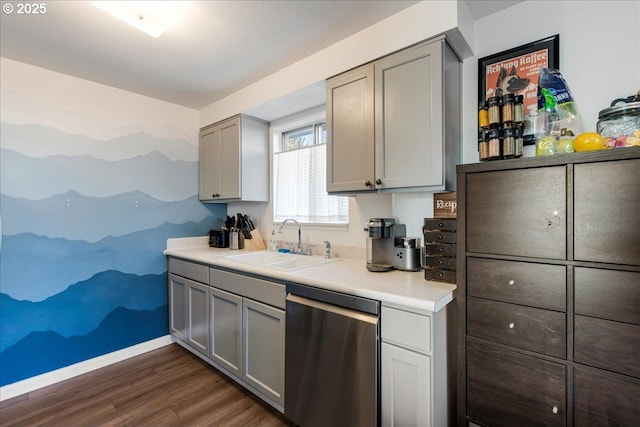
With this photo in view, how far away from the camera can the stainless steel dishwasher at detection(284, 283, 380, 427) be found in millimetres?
1403

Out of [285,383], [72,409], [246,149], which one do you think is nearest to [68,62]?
[246,149]

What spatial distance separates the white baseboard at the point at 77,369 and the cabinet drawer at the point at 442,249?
2.73m

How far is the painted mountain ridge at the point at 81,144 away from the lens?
227 centimetres

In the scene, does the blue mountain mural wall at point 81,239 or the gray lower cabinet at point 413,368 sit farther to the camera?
the blue mountain mural wall at point 81,239

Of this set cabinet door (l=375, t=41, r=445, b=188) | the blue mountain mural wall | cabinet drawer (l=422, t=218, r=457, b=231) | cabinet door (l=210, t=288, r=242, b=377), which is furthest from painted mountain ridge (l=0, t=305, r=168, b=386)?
cabinet drawer (l=422, t=218, r=457, b=231)

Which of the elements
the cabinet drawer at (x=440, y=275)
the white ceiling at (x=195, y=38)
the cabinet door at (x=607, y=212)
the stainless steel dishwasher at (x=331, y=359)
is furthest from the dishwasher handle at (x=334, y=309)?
the white ceiling at (x=195, y=38)

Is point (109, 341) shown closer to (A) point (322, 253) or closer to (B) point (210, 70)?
(A) point (322, 253)

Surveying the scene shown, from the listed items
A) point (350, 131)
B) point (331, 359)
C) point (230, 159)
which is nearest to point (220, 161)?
point (230, 159)

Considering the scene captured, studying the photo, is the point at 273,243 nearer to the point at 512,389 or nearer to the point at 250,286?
the point at 250,286

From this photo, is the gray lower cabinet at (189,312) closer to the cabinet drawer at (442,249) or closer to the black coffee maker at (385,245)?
the black coffee maker at (385,245)

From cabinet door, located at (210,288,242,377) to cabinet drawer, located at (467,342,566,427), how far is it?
1.48 m

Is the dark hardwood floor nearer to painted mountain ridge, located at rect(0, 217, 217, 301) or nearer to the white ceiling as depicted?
painted mountain ridge, located at rect(0, 217, 217, 301)

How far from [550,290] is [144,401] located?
2.52m

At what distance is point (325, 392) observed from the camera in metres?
1.57
